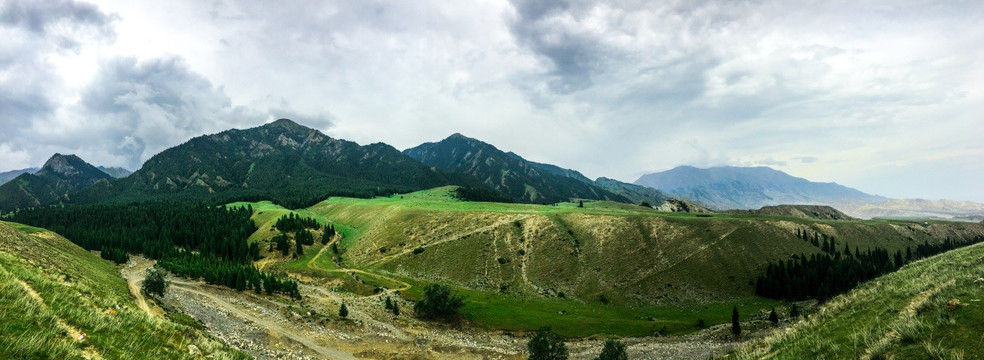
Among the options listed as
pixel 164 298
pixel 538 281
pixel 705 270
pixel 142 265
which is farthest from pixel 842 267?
pixel 142 265

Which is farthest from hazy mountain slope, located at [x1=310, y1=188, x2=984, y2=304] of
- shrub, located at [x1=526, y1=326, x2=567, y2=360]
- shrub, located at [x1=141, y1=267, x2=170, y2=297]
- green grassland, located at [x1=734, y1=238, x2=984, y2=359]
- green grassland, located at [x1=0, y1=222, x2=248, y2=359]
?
green grassland, located at [x1=0, y1=222, x2=248, y2=359]

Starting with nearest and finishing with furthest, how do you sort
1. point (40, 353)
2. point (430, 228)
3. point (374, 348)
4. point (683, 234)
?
1. point (40, 353)
2. point (374, 348)
3. point (683, 234)
4. point (430, 228)

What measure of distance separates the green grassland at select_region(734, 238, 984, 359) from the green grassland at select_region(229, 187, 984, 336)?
4965 centimetres

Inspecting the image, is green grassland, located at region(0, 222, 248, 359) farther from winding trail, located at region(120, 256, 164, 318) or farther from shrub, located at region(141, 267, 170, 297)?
winding trail, located at region(120, 256, 164, 318)

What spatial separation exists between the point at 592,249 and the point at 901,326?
93952mm

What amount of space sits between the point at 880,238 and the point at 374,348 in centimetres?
17127

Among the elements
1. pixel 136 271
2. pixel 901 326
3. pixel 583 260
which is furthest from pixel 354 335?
pixel 136 271

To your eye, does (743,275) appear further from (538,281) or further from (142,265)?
(142,265)

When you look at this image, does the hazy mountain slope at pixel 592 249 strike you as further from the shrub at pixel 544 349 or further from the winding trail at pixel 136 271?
the winding trail at pixel 136 271

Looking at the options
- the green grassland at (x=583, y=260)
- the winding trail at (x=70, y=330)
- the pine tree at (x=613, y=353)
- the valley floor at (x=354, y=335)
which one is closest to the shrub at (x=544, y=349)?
the pine tree at (x=613, y=353)

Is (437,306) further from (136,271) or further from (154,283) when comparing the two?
(136,271)

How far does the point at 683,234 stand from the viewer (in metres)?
108

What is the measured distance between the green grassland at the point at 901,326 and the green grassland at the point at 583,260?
1955 inches

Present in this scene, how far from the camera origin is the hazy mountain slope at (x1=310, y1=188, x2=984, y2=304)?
91500 millimetres
